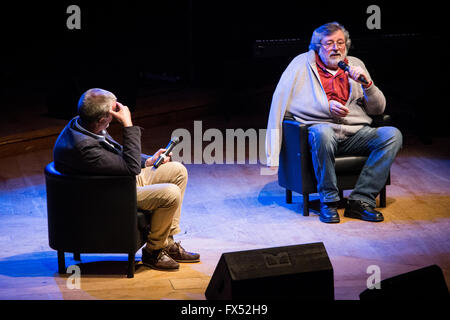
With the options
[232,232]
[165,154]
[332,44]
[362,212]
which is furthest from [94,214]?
[332,44]

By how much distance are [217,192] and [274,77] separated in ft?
11.3

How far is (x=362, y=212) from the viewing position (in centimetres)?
488

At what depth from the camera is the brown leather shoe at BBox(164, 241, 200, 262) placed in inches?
162

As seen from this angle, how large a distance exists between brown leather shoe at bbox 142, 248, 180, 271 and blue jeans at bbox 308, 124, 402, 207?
133cm

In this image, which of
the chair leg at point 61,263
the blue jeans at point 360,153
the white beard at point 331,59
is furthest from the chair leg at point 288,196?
the chair leg at point 61,263

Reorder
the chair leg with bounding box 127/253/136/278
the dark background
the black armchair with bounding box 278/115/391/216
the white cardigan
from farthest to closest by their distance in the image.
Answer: the dark background
the white cardigan
the black armchair with bounding box 278/115/391/216
the chair leg with bounding box 127/253/136/278

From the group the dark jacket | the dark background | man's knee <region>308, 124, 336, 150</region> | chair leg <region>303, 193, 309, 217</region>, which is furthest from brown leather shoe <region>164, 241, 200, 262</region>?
the dark background

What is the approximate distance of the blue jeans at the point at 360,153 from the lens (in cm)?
483

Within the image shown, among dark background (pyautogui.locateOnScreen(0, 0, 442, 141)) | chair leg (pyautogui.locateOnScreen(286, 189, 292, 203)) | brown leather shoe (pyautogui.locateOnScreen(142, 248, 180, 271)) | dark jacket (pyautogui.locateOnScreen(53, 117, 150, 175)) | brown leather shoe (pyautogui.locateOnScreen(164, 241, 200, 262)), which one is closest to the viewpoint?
dark jacket (pyautogui.locateOnScreen(53, 117, 150, 175))

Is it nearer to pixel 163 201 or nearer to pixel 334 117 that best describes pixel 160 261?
pixel 163 201

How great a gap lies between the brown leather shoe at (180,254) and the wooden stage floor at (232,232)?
0.05 meters

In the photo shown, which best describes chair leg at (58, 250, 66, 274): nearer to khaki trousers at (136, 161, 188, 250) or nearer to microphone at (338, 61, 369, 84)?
khaki trousers at (136, 161, 188, 250)

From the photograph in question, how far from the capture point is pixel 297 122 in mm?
4961
